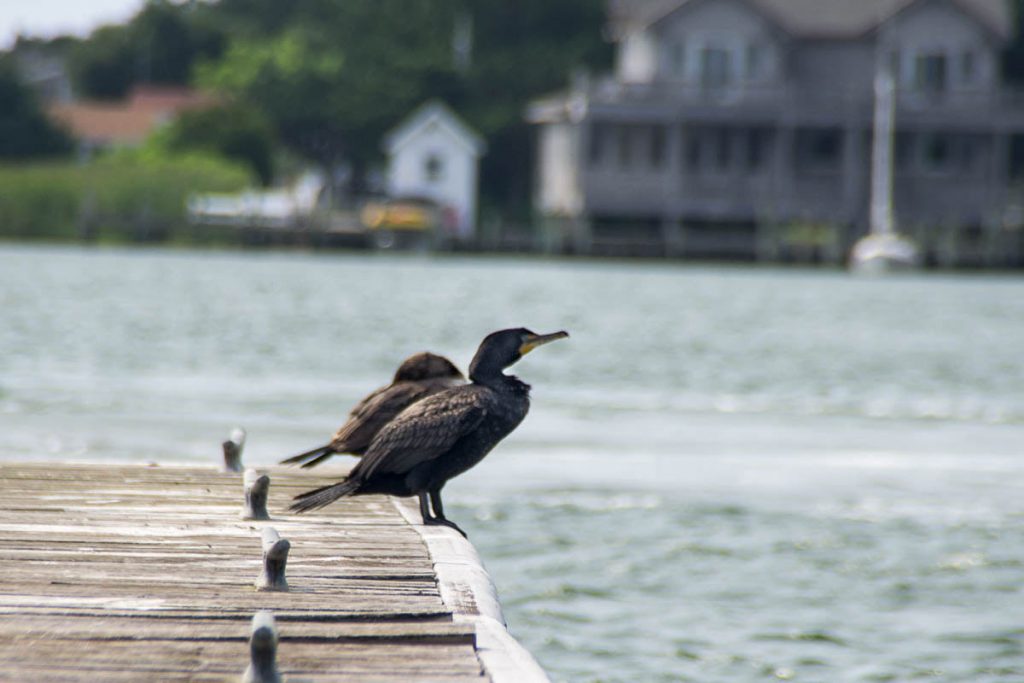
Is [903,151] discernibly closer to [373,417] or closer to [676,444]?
[676,444]

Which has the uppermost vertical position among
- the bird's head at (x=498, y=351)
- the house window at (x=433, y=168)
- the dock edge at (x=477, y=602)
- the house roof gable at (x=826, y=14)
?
the house roof gable at (x=826, y=14)

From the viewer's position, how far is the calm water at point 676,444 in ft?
40.2

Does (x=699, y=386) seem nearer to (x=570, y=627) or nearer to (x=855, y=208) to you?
(x=570, y=627)

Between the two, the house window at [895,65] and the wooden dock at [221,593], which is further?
the house window at [895,65]

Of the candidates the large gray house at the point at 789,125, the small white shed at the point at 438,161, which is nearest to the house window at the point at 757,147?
the large gray house at the point at 789,125

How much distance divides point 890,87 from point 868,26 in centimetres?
364

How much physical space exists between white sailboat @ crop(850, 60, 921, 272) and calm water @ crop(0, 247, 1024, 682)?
9488 millimetres

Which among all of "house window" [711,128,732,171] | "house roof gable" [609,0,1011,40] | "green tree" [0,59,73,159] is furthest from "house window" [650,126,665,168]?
"green tree" [0,59,73,159]

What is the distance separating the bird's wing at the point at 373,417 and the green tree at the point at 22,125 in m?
75.3

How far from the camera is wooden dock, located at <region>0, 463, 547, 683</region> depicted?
19.9ft

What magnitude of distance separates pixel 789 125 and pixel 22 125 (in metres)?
39.2

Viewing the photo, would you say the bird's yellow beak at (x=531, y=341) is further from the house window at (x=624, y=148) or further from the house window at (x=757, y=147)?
the house window at (x=757, y=147)

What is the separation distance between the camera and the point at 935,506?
16.6 meters

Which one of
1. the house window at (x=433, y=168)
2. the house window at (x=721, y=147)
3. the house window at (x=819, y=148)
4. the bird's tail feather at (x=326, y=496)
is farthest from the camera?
the house window at (x=433, y=168)
